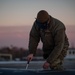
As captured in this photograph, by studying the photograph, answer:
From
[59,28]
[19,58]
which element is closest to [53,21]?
[59,28]

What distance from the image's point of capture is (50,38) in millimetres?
7316

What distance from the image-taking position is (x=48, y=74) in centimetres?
543

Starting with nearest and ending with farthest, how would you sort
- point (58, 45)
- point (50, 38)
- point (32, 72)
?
point (32, 72)
point (58, 45)
point (50, 38)

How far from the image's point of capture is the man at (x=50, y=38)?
7.02 meters

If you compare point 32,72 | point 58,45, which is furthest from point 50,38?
point 32,72

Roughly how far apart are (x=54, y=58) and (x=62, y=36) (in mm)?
364

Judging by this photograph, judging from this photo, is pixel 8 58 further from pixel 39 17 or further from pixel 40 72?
pixel 40 72

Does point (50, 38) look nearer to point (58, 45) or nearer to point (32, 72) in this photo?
point (58, 45)

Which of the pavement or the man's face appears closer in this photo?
the pavement

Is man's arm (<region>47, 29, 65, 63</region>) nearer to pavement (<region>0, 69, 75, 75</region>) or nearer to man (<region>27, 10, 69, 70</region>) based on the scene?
man (<region>27, 10, 69, 70</region>)

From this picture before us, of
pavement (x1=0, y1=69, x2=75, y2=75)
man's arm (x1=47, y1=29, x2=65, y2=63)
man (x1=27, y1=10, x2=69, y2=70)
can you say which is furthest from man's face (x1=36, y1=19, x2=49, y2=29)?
pavement (x1=0, y1=69, x2=75, y2=75)

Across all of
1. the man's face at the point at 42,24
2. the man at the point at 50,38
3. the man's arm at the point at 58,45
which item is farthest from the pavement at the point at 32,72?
the man's face at the point at 42,24

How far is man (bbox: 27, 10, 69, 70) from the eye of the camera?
7.02m

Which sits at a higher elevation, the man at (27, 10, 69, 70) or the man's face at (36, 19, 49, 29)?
A: the man's face at (36, 19, 49, 29)
